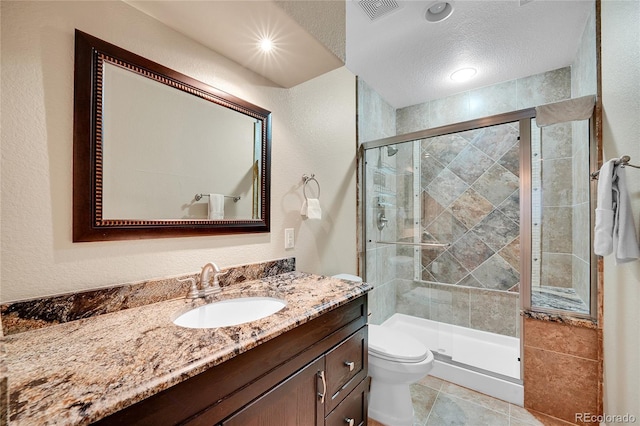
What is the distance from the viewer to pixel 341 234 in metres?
2.05

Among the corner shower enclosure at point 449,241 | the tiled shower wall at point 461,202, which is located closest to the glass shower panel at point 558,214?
the corner shower enclosure at point 449,241

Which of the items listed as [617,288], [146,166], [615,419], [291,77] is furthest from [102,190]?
[615,419]

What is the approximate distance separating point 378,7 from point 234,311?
6.06 feet

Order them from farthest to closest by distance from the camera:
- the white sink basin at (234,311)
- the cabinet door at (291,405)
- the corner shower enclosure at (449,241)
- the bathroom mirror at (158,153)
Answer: the corner shower enclosure at (449,241) → the white sink basin at (234,311) → the bathroom mirror at (158,153) → the cabinet door at (291,405)

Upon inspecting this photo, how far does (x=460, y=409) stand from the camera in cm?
166

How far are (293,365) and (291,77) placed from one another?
1.39m

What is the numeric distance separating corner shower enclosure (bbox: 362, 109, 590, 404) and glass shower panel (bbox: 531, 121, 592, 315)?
0.24m

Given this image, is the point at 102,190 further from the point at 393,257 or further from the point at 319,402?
the point at 393,257

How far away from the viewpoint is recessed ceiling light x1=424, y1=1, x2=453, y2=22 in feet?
4.99

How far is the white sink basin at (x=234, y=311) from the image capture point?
983 millimetres

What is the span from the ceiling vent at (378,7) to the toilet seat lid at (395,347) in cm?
203

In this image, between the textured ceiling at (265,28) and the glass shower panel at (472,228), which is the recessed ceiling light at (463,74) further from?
the textured ceiling at (265,28)

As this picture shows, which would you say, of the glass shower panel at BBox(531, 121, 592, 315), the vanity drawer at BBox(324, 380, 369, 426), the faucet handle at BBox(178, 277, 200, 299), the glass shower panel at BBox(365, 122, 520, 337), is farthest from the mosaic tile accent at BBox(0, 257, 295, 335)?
the glass shower panel at BBox(531, 121, 592, 315)

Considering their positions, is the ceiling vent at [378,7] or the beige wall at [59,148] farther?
the ceiling vent at [378,7]
